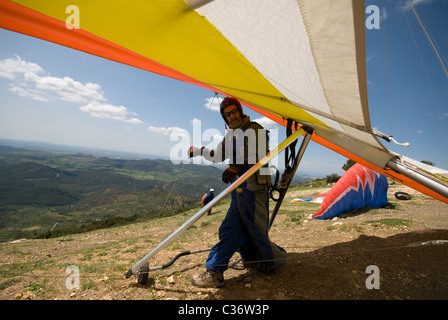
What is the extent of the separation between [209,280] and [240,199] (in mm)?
1178

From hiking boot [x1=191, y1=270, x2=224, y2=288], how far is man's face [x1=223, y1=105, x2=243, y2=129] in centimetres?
213

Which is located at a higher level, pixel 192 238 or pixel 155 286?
pixel 155 286

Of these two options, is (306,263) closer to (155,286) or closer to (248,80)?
(155,286)

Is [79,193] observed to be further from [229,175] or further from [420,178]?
[420,178]

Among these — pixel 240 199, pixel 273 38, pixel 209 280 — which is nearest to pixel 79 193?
pixel 209 280

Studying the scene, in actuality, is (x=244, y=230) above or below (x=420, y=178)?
below

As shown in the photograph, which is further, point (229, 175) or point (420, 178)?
point (229, 175)

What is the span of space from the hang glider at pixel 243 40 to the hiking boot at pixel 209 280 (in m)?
2.54

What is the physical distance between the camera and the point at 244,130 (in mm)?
2891

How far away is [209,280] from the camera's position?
106 inches

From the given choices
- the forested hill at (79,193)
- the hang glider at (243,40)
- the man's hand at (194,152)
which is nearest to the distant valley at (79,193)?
the forested hill at (79,193)
